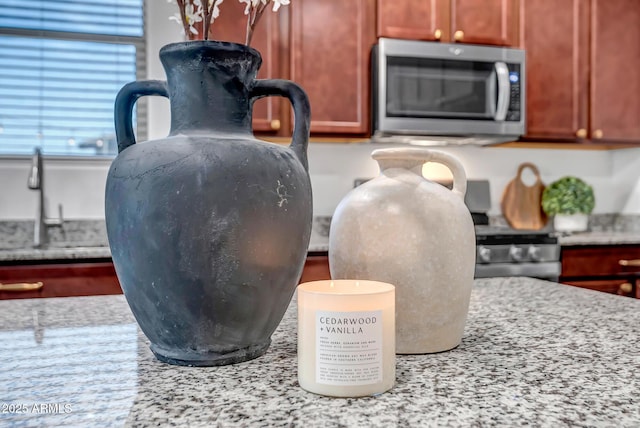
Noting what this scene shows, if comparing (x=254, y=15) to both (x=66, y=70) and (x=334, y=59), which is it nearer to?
(x=334, y=59)

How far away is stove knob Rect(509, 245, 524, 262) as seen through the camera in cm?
243

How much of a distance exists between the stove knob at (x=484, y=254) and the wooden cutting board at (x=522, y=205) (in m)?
0.74

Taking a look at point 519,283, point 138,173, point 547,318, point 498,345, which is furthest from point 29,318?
point 519,283

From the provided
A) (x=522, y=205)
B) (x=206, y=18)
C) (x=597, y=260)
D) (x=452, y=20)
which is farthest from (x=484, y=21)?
(x=206, y=18)

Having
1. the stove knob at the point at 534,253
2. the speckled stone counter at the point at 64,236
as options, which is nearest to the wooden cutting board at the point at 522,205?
the stove knob at the point at 534,253

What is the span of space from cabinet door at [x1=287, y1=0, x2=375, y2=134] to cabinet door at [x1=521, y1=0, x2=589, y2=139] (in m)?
0.86

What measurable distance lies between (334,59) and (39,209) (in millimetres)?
1501

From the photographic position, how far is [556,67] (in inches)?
110

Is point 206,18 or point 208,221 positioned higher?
point 206,18

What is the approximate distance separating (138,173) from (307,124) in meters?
0.23

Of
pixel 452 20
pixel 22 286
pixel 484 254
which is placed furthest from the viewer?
pixel 452 20

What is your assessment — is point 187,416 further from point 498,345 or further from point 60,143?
point 60,143

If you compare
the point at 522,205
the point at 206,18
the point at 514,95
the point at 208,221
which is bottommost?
the point at 522,205

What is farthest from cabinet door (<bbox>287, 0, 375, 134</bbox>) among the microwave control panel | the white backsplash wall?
the microwave control panel
